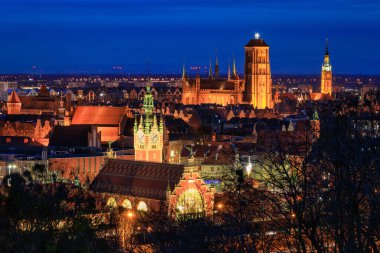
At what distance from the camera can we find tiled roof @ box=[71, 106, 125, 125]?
296ft

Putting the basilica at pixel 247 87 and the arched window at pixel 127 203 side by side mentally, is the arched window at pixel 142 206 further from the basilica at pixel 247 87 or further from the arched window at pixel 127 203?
the basilica at pixel 247 87

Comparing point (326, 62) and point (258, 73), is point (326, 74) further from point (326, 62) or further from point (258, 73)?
point (258, 73)

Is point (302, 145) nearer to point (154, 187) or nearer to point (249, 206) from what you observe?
point (249, 206)

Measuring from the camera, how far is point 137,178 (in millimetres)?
55031

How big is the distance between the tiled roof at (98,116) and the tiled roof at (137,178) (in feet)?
104

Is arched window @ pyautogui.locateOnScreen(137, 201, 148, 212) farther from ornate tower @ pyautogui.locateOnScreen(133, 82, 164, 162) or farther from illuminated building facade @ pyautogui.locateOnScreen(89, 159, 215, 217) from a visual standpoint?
ornate tower @ pyautogui.locateOnScreen(133, 82, 164, 162)

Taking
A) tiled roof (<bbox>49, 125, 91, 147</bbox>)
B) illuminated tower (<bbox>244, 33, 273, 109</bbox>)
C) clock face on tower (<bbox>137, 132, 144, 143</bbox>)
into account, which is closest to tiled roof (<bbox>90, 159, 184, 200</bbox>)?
clock face on tower (<bbox>137, 132, 144, 143</bbox>)

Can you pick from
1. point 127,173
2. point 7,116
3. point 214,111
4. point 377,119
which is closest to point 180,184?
point 127,173

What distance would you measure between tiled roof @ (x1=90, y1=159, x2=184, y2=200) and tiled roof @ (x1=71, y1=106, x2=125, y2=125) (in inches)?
1245

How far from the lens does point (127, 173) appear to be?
186 ft

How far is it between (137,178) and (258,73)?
308 ft

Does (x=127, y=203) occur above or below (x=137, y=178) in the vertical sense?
below

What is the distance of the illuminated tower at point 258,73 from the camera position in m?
148

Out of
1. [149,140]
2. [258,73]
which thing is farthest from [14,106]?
[149,140]
